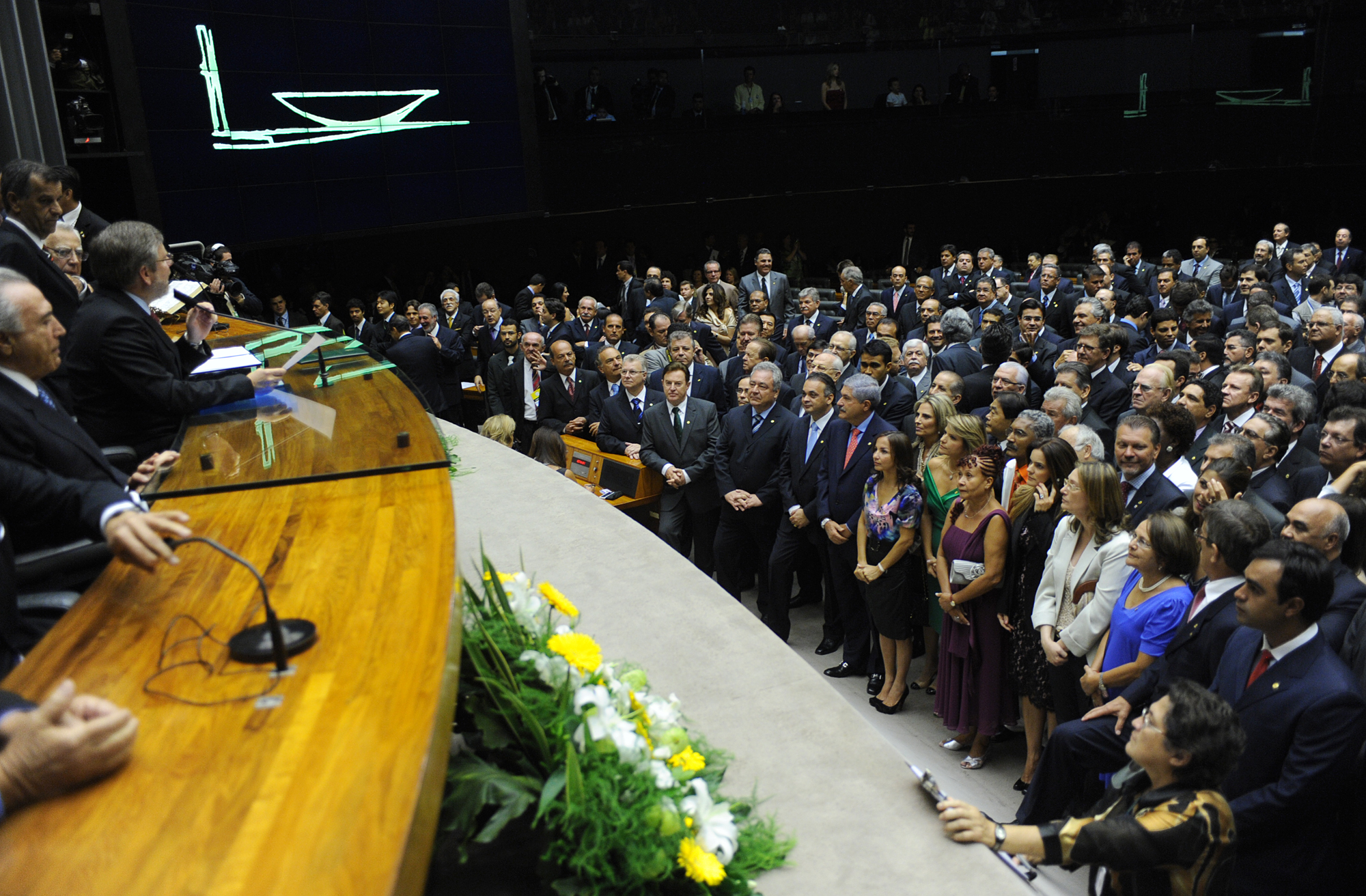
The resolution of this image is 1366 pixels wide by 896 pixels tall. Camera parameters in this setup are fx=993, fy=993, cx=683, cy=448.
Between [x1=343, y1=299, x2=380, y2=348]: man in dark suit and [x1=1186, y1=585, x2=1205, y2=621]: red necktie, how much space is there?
26.3ft

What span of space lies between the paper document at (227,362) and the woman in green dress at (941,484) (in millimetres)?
3105

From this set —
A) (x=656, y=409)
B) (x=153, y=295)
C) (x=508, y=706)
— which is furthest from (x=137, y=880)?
(x=656, y=409)

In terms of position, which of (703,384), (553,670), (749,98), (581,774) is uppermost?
(749,98)

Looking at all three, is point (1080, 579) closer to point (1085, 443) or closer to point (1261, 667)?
point (1085, 443)

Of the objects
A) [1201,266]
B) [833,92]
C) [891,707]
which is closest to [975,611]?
[891,707]

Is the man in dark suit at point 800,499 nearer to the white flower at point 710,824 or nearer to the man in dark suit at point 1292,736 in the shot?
the man in dark suit at point 1292,736

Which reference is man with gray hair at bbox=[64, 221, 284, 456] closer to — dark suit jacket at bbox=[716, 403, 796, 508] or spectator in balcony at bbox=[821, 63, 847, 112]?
dark suit jacket at bbox=[716, 403, 796, 508]

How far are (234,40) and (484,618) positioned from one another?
1036 centimetres

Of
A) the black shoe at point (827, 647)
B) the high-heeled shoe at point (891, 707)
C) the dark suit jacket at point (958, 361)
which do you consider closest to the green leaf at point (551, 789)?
the high-heeled shoe at point (891, 707)

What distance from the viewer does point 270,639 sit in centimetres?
164

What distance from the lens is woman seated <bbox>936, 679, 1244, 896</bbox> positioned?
7.98ft

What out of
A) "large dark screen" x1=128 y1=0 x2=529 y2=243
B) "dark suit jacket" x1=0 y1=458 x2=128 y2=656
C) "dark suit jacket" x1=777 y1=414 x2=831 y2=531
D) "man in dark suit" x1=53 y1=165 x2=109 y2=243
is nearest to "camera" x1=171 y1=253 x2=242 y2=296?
"man in dark suit" x1=53 y1=165 x2=109 y2=243

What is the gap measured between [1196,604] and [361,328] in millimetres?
8686

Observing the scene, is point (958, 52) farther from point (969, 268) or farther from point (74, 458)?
point (74, 458)
